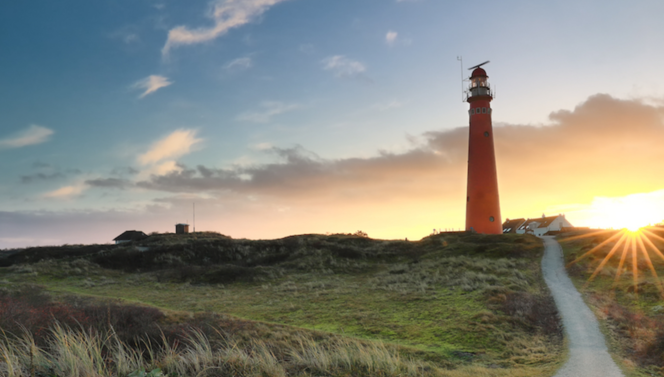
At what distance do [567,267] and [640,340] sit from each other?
672 inches

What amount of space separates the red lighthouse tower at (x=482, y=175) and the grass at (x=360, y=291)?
3.73 metres

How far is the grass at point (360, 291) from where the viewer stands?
48.9 feet

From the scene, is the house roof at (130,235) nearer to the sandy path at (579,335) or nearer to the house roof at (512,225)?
the sandy path at (579,335)

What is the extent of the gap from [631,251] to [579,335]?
21.0m

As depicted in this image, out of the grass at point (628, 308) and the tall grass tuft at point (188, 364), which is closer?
the tall grass tuft at point (188, 364)

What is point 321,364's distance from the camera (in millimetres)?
8000

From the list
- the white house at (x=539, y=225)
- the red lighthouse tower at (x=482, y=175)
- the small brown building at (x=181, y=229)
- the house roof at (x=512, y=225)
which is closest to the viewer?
the red lighthouse tower at (x=482, y=175)

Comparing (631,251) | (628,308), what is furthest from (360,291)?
(631,251)

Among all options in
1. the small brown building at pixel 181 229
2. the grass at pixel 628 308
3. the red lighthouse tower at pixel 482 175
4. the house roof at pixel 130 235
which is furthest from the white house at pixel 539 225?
the house roof at pixel 130 235

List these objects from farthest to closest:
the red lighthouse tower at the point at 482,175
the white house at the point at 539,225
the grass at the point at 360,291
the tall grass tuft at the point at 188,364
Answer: the white house at the point at 539,225, the red lighthouse tower at the point at 482,175, the grass at the point at 360,291, the tall grass tuft at the point at 188,364

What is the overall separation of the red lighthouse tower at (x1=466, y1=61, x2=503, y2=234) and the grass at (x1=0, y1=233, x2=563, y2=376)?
12.2ft

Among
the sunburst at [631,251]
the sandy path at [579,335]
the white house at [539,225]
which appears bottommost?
the sandy path at [579,335]

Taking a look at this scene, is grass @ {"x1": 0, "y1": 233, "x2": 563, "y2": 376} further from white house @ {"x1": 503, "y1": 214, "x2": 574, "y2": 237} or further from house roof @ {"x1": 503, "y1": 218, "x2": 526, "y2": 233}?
house roof @ {"x1": 503, "y1": 218, "x2": 526, "y2": 233}

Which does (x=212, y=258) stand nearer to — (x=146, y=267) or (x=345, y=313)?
(x=146, y=267)
